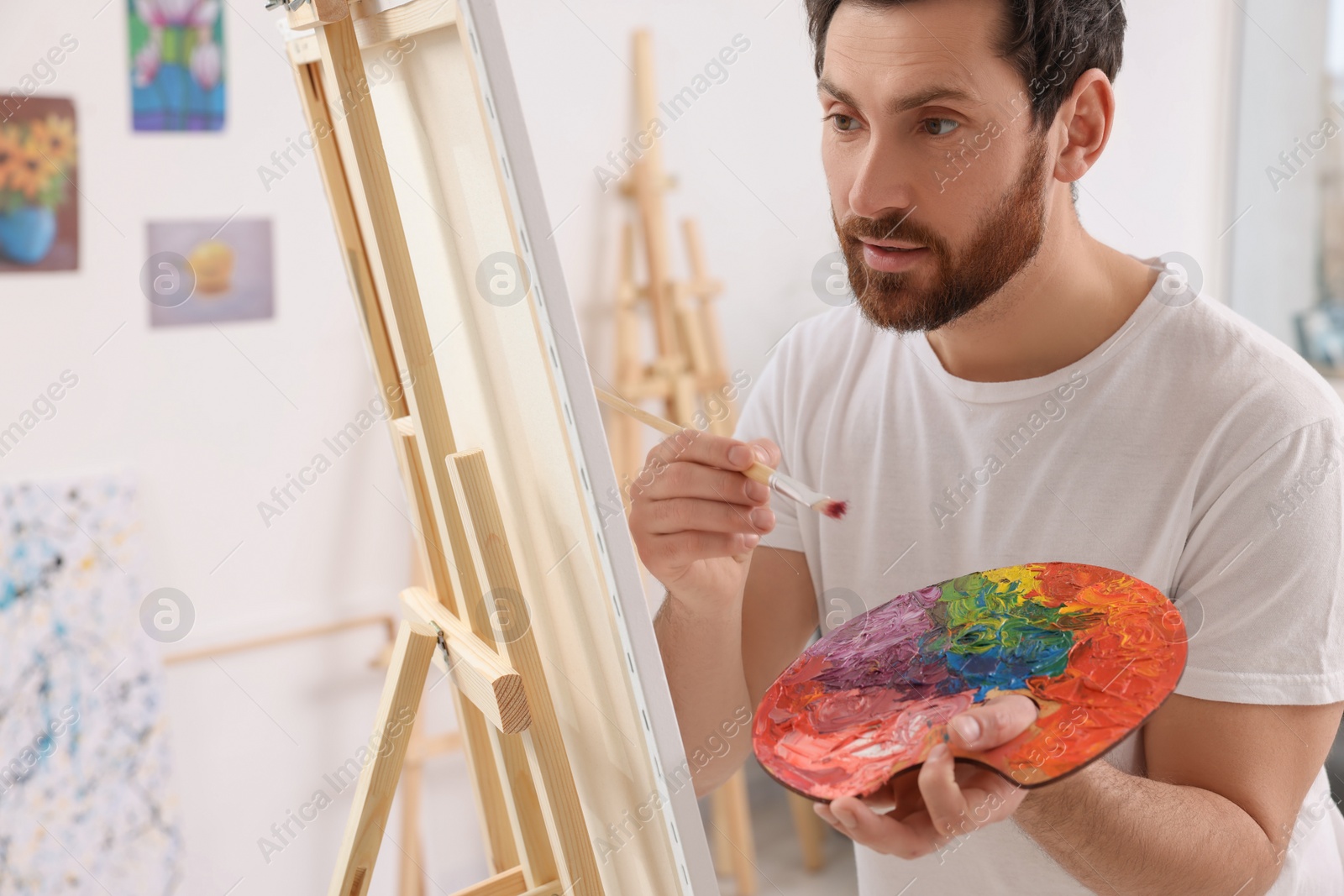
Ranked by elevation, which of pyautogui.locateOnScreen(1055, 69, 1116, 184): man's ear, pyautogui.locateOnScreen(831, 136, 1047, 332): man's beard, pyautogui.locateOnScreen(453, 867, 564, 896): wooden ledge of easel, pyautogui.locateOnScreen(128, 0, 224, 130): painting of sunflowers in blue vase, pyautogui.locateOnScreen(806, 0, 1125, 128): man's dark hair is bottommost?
pyautogui.locateOnScreen(453, 867, 564, 896): wooden ledge of easel

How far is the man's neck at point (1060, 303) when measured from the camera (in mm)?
1078

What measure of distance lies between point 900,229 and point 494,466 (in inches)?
18.4

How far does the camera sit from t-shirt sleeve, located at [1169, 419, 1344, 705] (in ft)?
2.98

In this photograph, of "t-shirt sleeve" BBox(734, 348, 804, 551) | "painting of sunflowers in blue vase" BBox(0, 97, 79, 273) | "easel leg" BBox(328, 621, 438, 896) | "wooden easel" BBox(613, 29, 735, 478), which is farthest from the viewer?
"wooden easel" BBox(613, 29, 735, 478)

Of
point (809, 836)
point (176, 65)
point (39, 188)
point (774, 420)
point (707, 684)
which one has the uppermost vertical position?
point (176, 65)

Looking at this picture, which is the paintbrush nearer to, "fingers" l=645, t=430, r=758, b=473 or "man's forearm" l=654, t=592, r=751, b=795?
"fingers" l=645, t=430, r=758, b=473

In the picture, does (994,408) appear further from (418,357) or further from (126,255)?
(126,255)

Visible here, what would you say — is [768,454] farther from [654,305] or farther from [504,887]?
[654,305]

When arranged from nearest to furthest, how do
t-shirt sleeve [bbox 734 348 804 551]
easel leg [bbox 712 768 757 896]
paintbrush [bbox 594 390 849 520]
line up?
paintbrush [bbox 594 390 849 520], t-shirt sleeve [bbox 734 348 804 551], easel leg [bbox 712 768 757 896]

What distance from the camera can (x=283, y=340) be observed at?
6.97 ft

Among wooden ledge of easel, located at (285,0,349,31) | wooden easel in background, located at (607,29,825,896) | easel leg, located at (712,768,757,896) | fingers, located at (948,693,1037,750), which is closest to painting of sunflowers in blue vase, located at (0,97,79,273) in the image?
wooden easel in background, located at (607,29,825,896)

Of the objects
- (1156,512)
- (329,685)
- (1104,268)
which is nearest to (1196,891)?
(1156,512)

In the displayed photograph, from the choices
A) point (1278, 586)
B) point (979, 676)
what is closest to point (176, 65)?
point (979, 676)

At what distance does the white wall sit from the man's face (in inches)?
54.0
